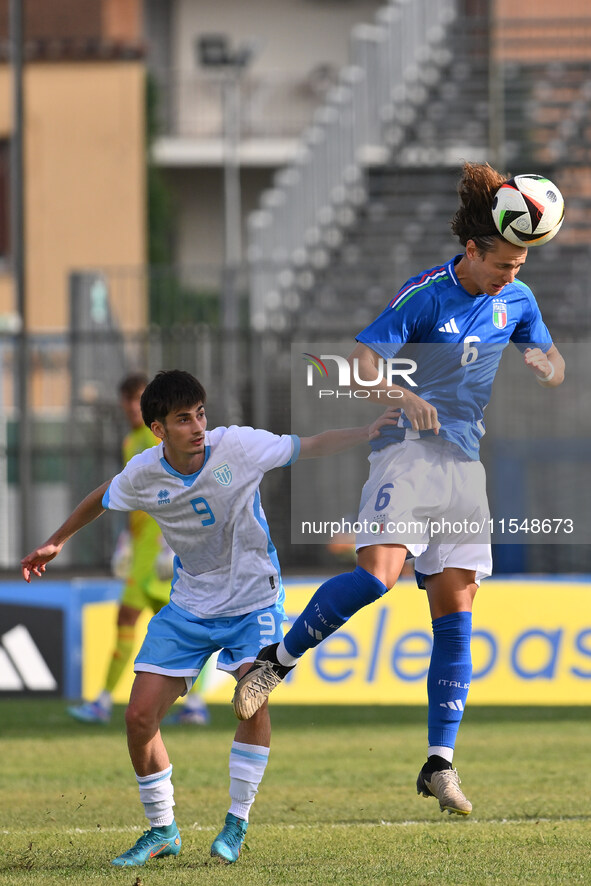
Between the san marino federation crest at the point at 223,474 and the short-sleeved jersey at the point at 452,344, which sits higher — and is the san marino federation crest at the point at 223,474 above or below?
below

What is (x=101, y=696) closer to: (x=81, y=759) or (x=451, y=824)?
(x=81, y=759)

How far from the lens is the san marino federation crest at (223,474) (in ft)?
17.8

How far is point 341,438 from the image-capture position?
17.9 feet

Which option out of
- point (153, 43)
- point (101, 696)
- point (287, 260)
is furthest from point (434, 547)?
point (153, 43)

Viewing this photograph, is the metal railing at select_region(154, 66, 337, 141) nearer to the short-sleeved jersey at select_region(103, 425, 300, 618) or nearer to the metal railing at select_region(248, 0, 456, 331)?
the metal railing at select_region(248, 0, 456, 331)

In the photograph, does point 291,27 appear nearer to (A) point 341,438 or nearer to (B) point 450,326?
(B) point 450,326

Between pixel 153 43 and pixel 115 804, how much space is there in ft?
96.9

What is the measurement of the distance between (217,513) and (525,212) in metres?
1.53

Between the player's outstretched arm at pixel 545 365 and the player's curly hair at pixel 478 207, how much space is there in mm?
481

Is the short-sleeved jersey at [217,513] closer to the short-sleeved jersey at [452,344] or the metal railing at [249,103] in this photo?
the short-sleeved jersey at [452,344]

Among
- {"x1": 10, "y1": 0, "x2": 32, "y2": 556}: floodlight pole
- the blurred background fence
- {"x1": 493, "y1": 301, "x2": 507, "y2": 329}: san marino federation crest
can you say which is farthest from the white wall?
{"x1": 493, "y1": 301, "x2": 507, "y2": 329}: san marino federation crest

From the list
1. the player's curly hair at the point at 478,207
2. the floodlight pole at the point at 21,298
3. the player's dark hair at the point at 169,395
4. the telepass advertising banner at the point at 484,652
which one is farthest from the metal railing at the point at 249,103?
the player's dark hair at the point at 169,395

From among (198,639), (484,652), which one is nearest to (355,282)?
(484,652)

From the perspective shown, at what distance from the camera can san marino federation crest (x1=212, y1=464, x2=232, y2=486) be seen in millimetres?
5418
